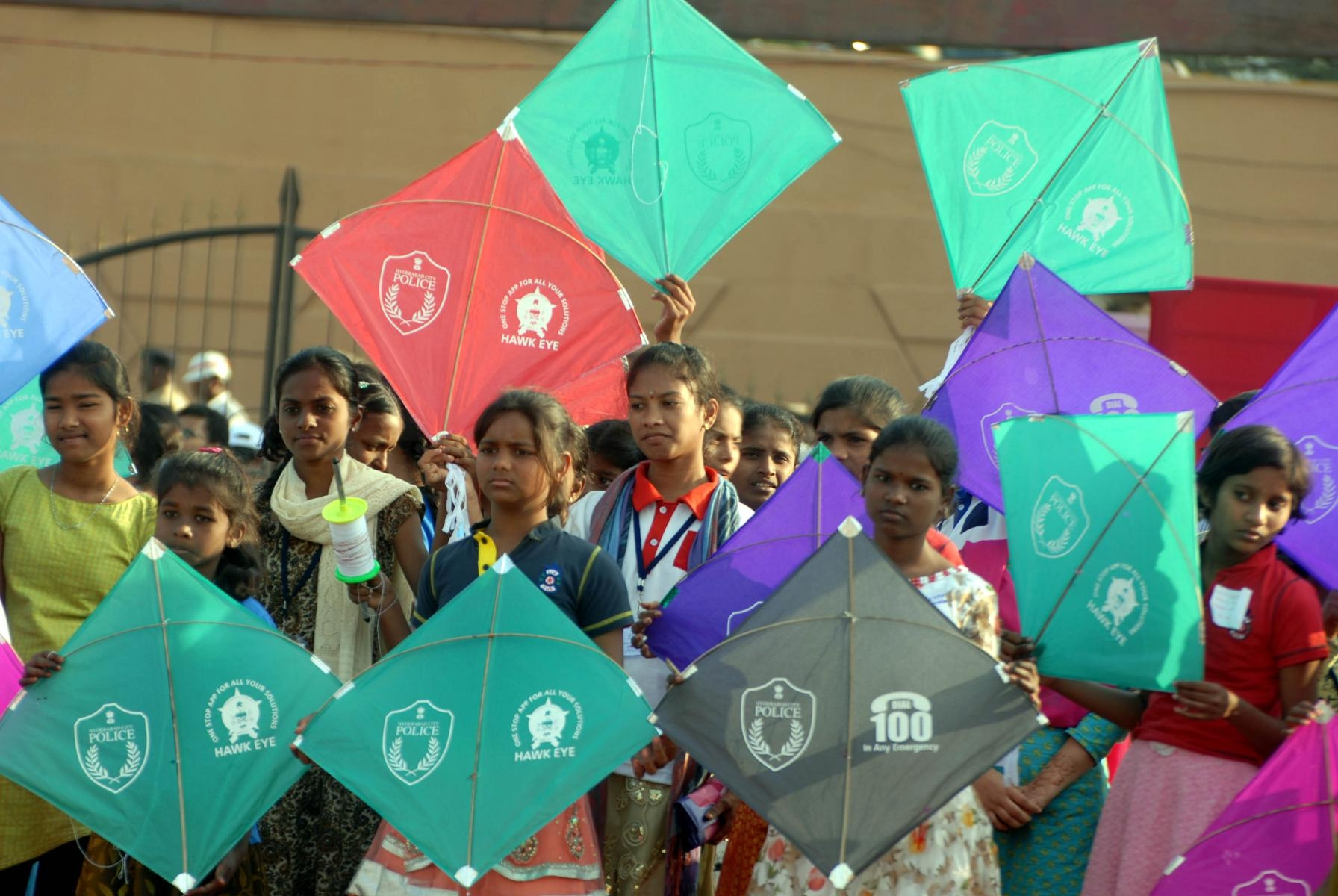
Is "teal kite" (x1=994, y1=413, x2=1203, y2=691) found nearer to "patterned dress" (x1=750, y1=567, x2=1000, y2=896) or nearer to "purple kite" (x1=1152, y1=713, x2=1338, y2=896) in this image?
"patterned dress" (x1=750, y1=567, x2=1000, y2=896)

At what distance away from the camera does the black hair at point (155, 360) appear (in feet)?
28.7

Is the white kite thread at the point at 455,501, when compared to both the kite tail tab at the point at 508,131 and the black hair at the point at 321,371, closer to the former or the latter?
the black hair at the point at 321,371

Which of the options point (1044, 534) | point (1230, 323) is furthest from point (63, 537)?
point (1230, 323)

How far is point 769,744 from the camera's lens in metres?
3.34

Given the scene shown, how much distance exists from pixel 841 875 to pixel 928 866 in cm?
30

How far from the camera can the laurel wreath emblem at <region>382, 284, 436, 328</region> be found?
15.3 ft

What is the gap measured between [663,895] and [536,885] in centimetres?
53

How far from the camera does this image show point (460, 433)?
456cm

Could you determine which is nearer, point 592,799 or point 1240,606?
point 1240,606

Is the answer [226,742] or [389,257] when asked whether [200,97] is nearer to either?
[389,257]

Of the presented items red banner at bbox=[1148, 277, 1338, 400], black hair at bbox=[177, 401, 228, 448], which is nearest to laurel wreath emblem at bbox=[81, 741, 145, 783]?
black hair at bbox=[177, 401, 228, 448]

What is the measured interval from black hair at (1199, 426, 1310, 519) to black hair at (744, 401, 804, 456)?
174 cm

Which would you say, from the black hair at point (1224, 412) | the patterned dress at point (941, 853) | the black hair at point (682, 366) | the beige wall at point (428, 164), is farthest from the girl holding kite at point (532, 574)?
the beige wall at point (428, 164)

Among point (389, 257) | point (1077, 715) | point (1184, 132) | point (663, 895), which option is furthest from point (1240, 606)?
point (1184, 132)
